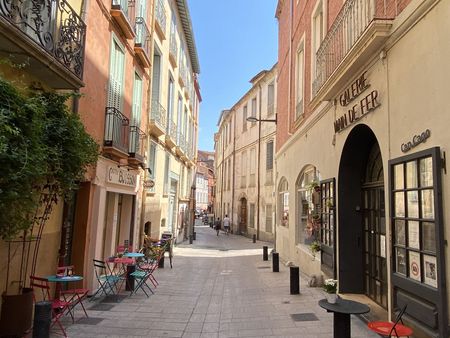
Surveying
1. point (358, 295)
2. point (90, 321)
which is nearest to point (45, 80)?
point (90, 321)

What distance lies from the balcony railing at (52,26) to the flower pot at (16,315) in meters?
3.55

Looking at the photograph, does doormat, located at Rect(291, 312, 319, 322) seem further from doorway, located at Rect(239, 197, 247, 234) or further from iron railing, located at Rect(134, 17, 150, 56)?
doorway, located at Rect(239, 197, 247, 234)

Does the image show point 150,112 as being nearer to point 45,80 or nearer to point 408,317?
point 45,80

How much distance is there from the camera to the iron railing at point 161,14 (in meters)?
14.6

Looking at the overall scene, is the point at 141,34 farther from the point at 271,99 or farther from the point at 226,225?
the point at 226,225

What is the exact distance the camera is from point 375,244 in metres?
7.42

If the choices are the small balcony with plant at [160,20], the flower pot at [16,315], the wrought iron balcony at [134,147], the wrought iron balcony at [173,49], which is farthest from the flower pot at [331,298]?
the wrought iron balcony at [173,49]

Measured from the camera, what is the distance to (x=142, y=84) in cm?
1295

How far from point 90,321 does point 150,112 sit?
8732mm

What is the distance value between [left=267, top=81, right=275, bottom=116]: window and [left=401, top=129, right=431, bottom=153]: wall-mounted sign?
2255 cm

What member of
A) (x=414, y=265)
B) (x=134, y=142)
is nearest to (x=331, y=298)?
(x=414, y=265)

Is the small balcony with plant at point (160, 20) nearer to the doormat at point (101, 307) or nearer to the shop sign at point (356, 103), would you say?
the shop sign at point (356, 103)

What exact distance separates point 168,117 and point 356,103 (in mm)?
12091

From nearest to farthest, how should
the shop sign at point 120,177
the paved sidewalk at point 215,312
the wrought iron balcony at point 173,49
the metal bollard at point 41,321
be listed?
the metal bollard at point 41,321, the paved sidewalk at point 215,312, the shop sign at point 120,177, the wrought iron balcony at point 173,49
